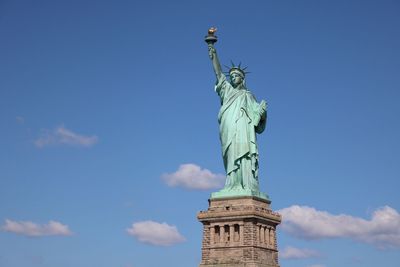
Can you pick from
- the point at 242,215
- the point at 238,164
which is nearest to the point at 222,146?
the point at 238,164

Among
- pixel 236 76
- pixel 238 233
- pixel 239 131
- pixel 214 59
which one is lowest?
pixel 238 233

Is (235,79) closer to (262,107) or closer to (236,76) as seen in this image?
(236,76)

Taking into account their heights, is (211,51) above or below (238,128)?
above

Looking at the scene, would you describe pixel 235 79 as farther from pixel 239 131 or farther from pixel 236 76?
pixel 239 131

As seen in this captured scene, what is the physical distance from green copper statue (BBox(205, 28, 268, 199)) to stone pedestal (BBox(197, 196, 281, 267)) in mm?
724

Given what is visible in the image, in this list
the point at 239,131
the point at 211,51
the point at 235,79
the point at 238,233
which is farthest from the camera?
the point at 211,51

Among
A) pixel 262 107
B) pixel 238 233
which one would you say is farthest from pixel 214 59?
pixel 238 233

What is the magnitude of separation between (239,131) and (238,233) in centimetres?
658

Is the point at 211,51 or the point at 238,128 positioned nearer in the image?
the point at 238,128

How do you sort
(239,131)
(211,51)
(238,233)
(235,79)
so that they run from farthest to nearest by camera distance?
(211,51)
(235,79)
(239,131)
(238,233)

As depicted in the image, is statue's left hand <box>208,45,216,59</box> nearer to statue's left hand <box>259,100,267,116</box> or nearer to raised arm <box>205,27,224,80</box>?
raised arm <box>205,27,224,80</box>

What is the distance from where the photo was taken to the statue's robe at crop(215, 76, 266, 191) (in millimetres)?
44031

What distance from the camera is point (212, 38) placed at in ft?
153

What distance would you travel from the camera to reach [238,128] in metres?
44.7
